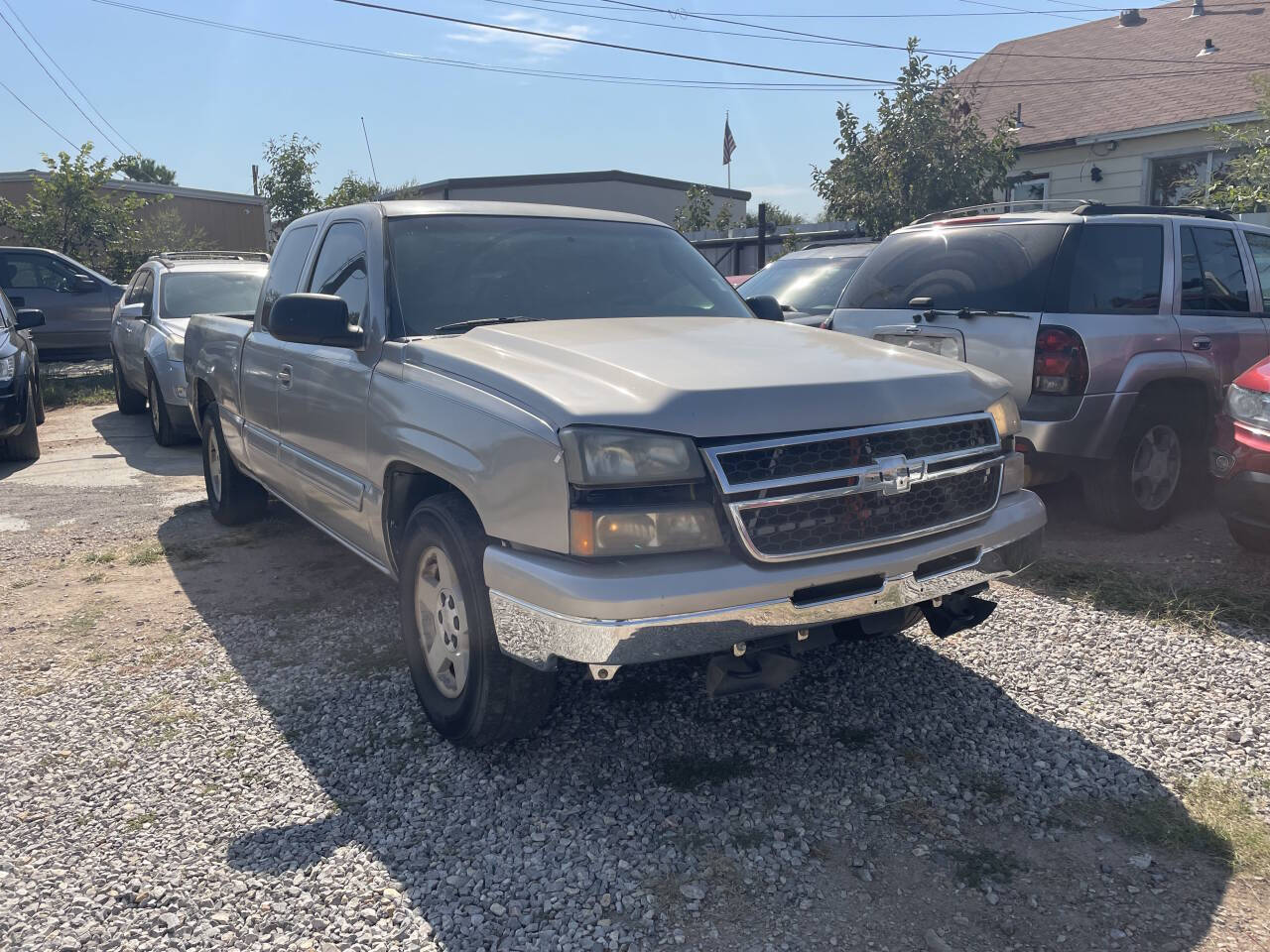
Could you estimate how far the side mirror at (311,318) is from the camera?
385 cm

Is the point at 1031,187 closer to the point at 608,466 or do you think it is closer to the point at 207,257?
the point at 207,257

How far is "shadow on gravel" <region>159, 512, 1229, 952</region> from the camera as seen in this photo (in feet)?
8.64

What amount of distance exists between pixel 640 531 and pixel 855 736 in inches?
52.5

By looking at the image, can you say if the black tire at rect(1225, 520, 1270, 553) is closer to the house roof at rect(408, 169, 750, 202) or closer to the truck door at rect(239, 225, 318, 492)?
the truck door at rect(239, 225, 318, 492)

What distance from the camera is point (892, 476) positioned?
3.08 m

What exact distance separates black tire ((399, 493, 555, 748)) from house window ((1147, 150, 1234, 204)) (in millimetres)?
15950

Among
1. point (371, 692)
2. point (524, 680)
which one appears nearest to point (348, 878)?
point (524, 680)

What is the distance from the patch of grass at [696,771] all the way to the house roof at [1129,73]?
1646cm

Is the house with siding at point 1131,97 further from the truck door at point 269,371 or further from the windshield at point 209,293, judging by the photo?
the truck door at point 269,371

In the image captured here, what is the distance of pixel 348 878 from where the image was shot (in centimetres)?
284

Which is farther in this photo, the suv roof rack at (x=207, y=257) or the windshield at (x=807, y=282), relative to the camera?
the suv roof rack at (x=207, y=257)

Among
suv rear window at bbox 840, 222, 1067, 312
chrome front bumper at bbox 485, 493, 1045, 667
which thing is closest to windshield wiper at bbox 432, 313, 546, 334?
chrome front bumper at bbox 485, 493, 1045, 667

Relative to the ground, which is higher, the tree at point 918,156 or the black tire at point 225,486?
the tree at point 918,156

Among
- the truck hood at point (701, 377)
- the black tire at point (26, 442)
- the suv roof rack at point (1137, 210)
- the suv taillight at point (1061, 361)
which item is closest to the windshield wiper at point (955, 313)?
the suv taillight at point (1061, 361)
